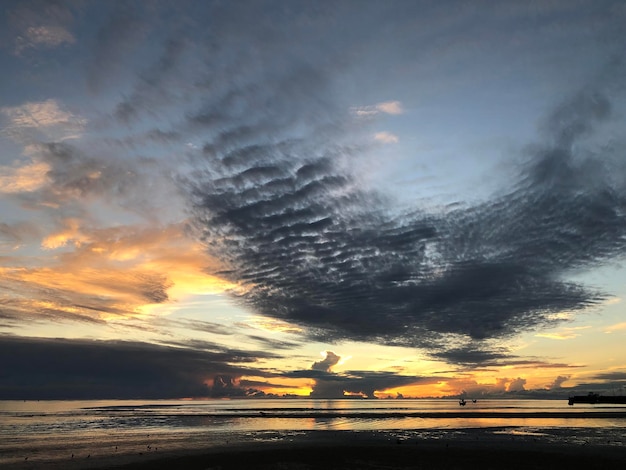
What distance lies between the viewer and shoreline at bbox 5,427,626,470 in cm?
3691

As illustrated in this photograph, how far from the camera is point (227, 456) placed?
42.2m

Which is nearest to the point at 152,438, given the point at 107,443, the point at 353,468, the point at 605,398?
the point at 107,443

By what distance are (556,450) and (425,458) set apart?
16.0m

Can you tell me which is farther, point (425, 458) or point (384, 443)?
point (384, 443)

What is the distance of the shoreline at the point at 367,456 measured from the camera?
36906mm

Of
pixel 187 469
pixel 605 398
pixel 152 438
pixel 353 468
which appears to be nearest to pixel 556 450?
pixel 353 468

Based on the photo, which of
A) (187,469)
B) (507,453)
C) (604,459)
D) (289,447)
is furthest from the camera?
(289,447)

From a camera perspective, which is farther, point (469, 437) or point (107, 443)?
point (469, 437)

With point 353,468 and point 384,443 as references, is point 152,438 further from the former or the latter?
point 353,468

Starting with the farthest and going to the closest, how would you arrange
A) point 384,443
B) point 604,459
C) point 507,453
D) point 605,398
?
1. point 605,398
2. point 384,443
3. point 507,453
4. point 604,459

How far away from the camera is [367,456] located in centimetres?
4231

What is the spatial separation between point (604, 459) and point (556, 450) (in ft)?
20.6

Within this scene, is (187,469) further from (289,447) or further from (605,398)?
(605,398)

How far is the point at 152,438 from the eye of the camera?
60188 millimetres
